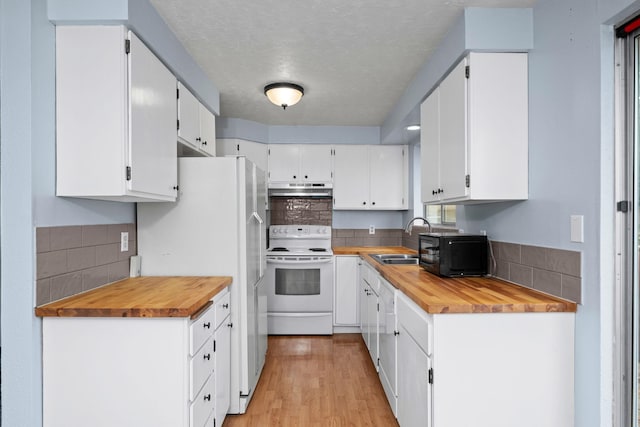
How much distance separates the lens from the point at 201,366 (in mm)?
1792

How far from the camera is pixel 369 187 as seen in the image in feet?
14.5

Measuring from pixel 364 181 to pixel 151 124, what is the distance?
9.33 ft

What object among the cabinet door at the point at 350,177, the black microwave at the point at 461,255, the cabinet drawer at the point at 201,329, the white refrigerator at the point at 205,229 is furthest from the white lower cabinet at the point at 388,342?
the cabinet door at the point at 350,177

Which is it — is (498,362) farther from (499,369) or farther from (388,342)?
(388,342)

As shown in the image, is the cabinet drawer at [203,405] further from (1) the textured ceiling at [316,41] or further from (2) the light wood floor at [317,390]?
(1) the textured ceiling at [316,41]

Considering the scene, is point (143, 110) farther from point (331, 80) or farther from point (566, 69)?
point (566, 69)

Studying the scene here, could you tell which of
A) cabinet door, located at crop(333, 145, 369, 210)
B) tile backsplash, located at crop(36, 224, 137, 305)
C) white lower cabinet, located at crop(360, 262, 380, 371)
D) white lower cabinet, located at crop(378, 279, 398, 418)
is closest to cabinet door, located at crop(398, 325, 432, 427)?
white lower cabinet, located at crop(378, 279, 398, 418)

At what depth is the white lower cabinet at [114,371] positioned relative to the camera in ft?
5.16

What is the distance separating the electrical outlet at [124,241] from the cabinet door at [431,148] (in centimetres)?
196

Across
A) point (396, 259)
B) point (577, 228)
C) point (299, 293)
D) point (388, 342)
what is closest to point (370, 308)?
point (396, 259)

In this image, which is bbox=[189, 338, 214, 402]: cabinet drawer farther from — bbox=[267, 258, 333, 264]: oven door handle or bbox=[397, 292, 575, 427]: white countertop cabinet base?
bbox=[267, 258, 333, 264]: oven door handle

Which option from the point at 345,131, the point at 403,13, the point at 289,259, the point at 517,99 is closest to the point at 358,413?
the point at 289,259

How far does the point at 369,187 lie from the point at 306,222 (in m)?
0.91

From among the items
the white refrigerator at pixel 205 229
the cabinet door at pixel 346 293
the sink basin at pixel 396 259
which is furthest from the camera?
the cabinet door at pixel 346 293
